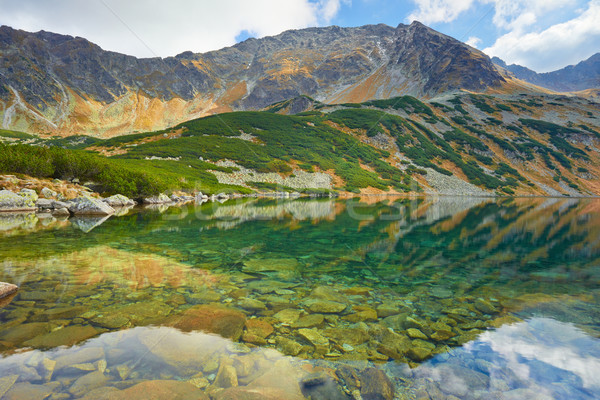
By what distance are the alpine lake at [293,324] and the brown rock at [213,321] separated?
37mm

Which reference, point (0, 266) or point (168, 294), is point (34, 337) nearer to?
point (168, 294)

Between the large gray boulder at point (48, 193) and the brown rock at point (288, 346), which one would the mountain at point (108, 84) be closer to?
the large gray boulder at point (48, 193)

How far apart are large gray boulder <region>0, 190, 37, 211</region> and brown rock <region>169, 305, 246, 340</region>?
26.2 m

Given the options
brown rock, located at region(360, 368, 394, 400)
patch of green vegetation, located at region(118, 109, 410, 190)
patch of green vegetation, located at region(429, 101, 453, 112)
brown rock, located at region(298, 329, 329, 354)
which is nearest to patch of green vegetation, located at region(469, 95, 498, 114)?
patch of green vegetation, located at region(429, 101, 453, 112)

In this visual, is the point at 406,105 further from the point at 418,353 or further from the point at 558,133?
the point at 418,353

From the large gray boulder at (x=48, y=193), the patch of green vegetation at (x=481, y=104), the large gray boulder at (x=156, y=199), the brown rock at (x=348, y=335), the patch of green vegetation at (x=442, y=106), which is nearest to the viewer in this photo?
the brown rock at (x=348, y=335)

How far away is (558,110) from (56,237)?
16211cm

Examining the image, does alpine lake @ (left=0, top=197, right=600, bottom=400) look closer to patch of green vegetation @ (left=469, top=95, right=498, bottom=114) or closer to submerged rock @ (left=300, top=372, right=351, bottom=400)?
submerged rock @ (left=300, top=372, right=351, bottom=400)

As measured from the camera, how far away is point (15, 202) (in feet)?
73.4

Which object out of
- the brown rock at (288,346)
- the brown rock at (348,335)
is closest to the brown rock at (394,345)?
the brown rock at (348,335)

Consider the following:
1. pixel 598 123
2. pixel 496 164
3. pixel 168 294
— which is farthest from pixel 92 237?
pixel 598 123

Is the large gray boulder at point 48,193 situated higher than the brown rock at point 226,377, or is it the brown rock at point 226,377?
the large gray boulder at point 48,193

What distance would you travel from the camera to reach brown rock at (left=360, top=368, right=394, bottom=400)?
3.56 m

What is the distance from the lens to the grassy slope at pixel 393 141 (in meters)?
63.1
